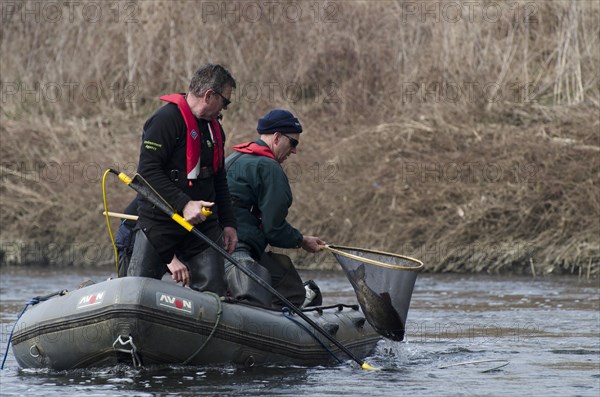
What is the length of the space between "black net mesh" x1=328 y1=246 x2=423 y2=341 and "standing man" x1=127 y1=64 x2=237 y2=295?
1009 millimetres

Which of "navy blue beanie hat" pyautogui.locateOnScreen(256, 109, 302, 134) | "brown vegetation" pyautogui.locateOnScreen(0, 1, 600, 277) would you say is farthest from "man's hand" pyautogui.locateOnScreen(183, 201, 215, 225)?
"brown vegetation" pyautogui.locateOnScreen(0, 1, 600, 277)

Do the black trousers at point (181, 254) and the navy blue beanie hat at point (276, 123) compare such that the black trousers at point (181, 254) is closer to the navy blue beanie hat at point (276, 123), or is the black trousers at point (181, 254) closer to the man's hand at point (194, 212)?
the man's hand at point (194, 212)

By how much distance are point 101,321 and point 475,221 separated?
767 centimetres

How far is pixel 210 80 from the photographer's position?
7.01 meters

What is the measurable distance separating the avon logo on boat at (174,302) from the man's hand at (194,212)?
0.45m

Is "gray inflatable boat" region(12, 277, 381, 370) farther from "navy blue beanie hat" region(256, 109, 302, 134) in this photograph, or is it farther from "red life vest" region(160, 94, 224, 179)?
"navy blue beanie hat" region(256, 109, 302, 134)

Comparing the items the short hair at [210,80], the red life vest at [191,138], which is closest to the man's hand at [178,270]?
the red life vest at [191,138]

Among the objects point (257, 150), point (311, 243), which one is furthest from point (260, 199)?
point (311, 243)

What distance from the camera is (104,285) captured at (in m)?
7.07

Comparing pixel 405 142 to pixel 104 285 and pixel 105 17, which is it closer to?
pixel 105 17

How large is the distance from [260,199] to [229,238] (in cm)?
44

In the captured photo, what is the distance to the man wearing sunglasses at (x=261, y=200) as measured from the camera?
7.64 meters

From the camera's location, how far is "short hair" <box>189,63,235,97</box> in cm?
701

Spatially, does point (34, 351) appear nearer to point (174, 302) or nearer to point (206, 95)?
point (174, 302)
